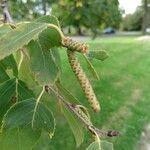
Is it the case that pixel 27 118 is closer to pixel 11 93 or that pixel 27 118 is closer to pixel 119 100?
pixel 11 93

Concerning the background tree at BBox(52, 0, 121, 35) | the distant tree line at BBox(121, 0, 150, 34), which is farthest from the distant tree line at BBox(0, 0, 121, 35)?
the distant tree line at BBox(121, 0, 150, 34)

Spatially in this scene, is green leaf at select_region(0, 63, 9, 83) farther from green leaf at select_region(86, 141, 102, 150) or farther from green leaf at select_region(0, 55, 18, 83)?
green leaf at select_region(86, 141, 102, 150)

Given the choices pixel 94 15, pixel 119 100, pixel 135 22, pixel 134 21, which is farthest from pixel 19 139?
pixel 135 22

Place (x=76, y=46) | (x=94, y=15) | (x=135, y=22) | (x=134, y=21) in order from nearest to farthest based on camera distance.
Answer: (x=76, y=46) < (x=94, y=15) < (x=134, y=21) < (x=135, y=22)

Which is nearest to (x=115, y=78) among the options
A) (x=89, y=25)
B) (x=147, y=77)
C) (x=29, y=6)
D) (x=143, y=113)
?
(x=147, y=77)

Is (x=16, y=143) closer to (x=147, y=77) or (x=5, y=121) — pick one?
(x=5, y=121)
